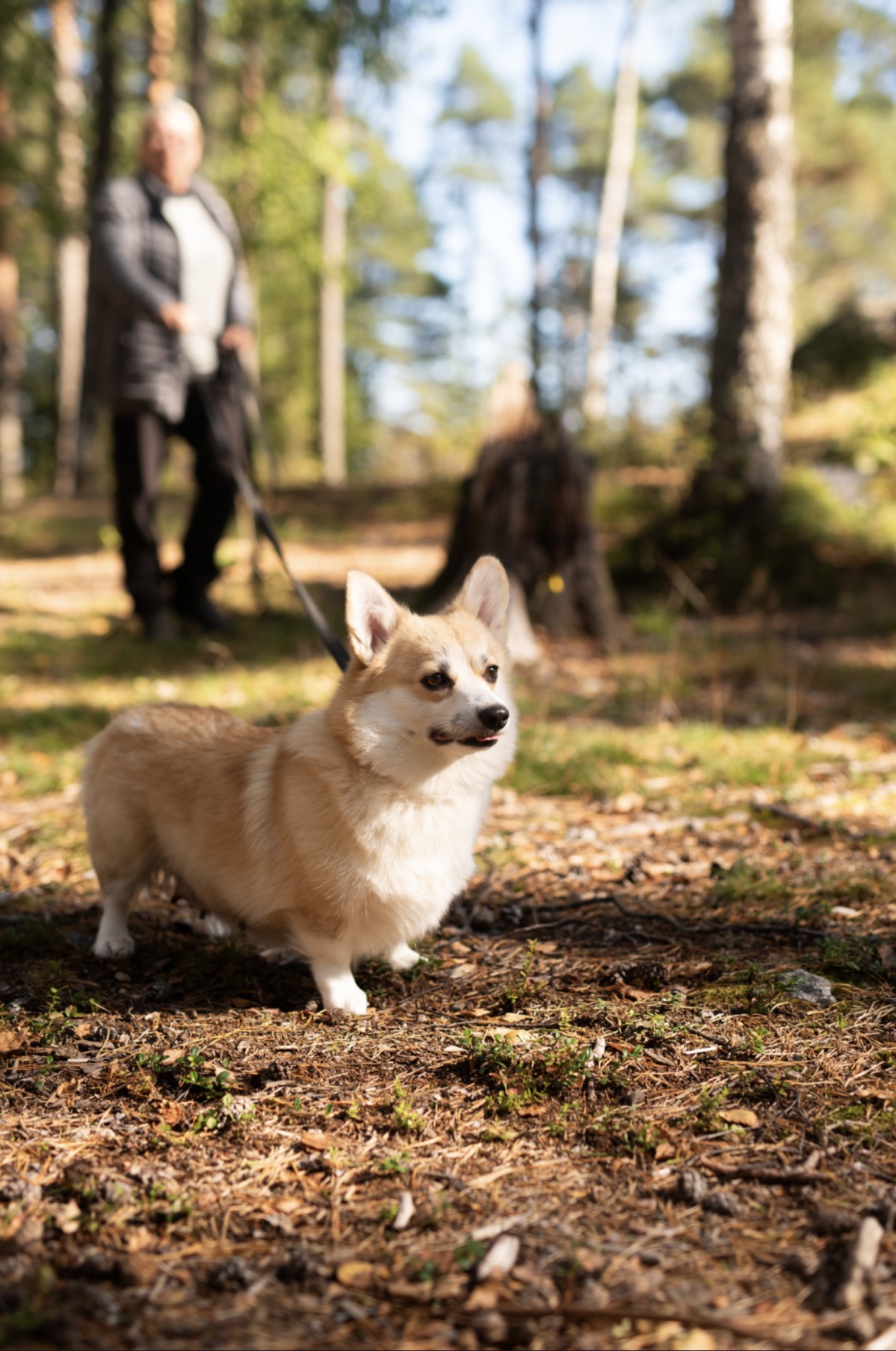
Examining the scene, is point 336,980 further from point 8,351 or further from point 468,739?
point 8,351

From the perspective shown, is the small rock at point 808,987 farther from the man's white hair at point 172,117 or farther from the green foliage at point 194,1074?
the man's white hair at point 172,117

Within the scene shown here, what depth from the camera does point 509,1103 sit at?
7.41 ft

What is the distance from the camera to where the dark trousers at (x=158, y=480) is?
646cm

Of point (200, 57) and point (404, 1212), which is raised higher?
A: point (200, 57)

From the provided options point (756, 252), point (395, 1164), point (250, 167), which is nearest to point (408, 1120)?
point (395, 1164)

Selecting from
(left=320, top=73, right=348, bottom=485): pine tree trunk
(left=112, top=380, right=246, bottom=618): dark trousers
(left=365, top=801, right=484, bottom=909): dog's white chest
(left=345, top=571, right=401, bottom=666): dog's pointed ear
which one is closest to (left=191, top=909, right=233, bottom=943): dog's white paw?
(left=365, top=801, right=484, bottom=909): dog's white chest

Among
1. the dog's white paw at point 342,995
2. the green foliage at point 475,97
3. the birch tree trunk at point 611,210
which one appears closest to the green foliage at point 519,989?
the dog's white paw at point 342,995

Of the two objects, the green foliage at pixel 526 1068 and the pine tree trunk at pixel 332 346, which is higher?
the pine tree trunk at pixel 332 346

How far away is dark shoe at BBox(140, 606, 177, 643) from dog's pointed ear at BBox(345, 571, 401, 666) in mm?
4459

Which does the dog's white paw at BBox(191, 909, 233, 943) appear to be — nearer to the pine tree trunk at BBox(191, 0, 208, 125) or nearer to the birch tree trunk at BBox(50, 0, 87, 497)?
the birch tree trunk at BBox(50, 0, 87, 497)

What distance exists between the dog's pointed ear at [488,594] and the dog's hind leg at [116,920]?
142cm

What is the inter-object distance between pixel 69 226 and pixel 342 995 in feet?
48.9

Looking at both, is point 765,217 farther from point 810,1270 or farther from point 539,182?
point 539,182

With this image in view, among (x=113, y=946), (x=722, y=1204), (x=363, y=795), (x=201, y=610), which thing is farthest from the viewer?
(x=201, y=610)
